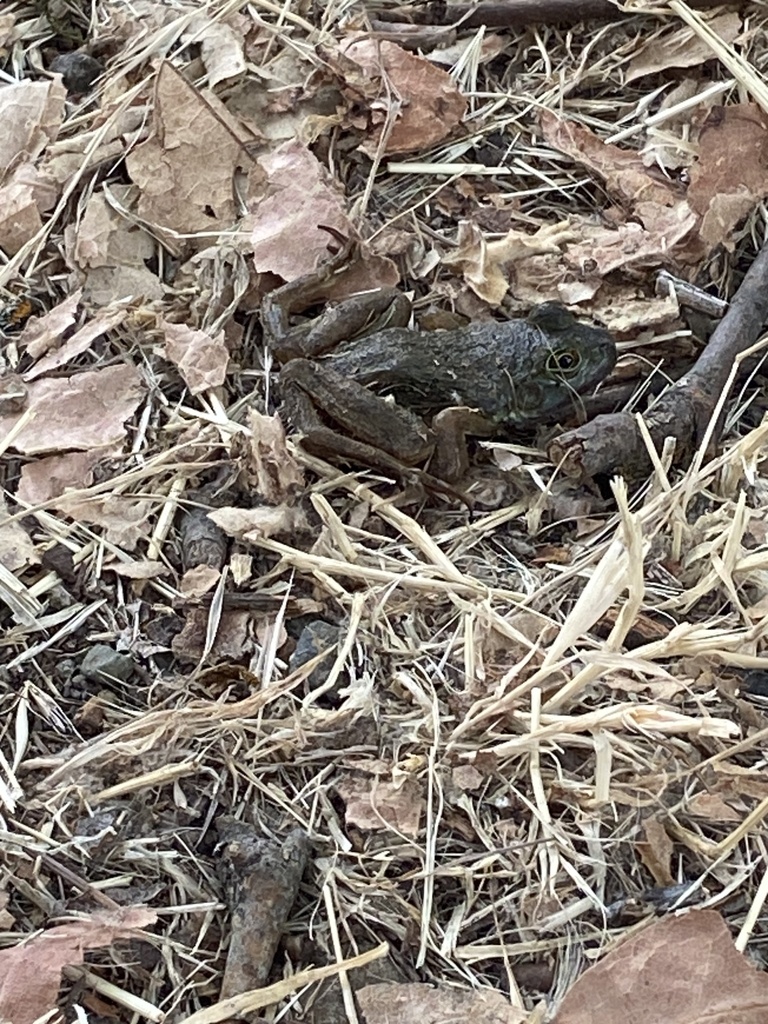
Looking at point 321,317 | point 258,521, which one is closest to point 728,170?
point 321,317

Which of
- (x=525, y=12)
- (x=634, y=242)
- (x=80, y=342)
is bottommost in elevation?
(x=634, y=242)

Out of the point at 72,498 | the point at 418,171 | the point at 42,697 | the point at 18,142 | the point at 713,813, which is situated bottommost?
the point at 713,813

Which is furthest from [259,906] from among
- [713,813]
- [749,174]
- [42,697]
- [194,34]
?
[194,34]

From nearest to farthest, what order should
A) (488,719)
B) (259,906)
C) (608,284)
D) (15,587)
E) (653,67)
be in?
(259,906) → (488,719) → (15,587) → (608,284) → (653,67)

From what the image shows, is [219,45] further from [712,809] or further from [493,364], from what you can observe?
[712,809]

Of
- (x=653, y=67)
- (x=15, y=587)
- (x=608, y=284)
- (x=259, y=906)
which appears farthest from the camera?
(x=653, y=67)

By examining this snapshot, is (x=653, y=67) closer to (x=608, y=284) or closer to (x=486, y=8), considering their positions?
(x=486, y=8)

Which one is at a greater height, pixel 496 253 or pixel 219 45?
pixel 219 45

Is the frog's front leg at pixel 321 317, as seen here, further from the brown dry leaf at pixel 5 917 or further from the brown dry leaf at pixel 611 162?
the brown dry leaf at pixel 5 917
